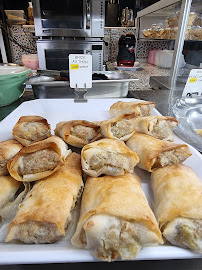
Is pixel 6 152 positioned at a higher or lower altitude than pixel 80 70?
lower

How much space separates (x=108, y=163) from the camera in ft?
3.11

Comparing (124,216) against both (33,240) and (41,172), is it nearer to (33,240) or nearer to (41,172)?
(33,240)

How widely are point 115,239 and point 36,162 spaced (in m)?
0.50

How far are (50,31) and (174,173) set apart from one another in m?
3.73

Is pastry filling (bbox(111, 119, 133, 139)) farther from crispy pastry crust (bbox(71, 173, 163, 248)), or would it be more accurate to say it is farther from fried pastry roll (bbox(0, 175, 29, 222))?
fried pastry roll (bbox(0, 175, 29, 222))

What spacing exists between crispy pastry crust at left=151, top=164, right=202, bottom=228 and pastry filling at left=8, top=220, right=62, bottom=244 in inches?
16.2

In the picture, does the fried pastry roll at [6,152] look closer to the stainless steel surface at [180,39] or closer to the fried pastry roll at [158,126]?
the fried pastry roll at [158,126]

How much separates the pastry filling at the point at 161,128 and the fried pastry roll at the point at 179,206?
0.35 meters

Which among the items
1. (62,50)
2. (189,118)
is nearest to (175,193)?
(189,118)

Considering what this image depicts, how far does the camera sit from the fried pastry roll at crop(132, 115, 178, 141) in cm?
130

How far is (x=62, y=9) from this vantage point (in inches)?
141

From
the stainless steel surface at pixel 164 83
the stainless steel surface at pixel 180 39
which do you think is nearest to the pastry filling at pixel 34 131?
the stainless steel surface at pixel 180 39

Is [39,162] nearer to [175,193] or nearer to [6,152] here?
[6,152]

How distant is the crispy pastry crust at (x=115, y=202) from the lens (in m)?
0.69
